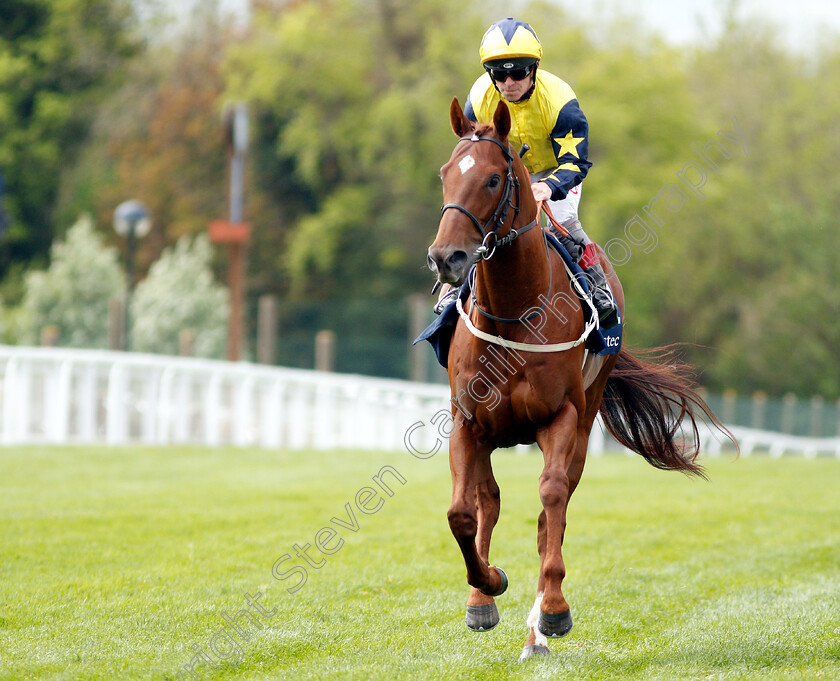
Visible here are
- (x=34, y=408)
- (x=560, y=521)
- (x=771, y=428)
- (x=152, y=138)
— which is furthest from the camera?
(x=152, y=138)

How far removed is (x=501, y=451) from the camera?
17094 mm

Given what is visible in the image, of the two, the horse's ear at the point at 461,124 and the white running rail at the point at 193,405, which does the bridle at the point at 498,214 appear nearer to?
the horse's ear at the point at 461,124

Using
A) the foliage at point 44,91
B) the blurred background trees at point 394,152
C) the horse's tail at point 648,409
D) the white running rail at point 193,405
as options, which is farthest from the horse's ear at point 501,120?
the foliage at point 44,91

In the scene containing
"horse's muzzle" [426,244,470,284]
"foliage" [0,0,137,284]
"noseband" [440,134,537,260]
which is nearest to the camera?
"horse's muzzle" [426,244,470,284]

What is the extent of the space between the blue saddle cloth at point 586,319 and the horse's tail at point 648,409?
88cm

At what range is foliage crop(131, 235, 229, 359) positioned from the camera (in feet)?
78.9

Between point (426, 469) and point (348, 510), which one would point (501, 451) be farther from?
point (348, 510)

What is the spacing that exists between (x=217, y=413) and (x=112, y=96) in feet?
84.7

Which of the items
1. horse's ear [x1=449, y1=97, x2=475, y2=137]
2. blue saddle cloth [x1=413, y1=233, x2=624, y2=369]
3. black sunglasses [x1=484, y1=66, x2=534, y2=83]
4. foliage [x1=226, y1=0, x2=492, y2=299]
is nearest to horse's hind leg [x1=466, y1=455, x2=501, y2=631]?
blue saddle cloth [x1=413, y1=233, x2=624, y2=369]

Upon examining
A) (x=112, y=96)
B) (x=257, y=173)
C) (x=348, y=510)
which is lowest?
(x=348, y=510)

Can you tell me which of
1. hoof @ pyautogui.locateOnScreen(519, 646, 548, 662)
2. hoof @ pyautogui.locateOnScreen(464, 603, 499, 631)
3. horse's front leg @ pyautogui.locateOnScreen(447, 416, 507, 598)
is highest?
horse's front leg @ pyautogui.locateOnScreen(447, 416, 507, 598)

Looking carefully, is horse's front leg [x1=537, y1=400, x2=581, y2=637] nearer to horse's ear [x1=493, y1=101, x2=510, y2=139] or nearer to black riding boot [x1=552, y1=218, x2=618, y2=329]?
black riding boot [x1=552, y1=218, x2=618, y2=329]

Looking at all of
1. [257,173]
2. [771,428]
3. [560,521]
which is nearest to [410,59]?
[257,173]

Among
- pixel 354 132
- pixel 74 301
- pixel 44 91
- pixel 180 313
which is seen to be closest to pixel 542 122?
pixel 180 313
